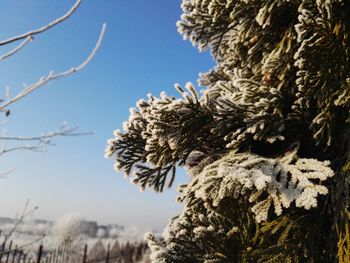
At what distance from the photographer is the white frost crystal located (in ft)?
7.61

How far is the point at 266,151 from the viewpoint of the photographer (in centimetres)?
364

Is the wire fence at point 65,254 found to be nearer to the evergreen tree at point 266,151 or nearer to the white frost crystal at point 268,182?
the evergreen tree at point 266,151

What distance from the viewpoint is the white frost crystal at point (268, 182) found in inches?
91.3

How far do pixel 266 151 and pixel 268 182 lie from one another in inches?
50.3

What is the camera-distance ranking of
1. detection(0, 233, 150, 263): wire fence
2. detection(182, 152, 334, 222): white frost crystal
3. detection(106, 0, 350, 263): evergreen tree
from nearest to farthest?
detection(182, 152, 334, 222): white frost crystal → detection(106, 0, 350, 263): evergreen tree → detection(0, 233, 150, 263): wire fence

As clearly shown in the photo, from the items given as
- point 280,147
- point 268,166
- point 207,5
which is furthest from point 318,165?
point 207,5

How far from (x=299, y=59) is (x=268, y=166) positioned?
1035 mm

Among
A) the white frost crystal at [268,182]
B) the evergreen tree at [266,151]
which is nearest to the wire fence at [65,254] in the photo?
the evergreen tree at [266,151]

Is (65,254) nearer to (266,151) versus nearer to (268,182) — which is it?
(266,151)

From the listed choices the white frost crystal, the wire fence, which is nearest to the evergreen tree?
the white frost crystal

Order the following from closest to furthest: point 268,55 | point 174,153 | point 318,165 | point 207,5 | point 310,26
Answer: point 318,165 → point 310,26 → point 174,153 → point 268,55 → point 207,5

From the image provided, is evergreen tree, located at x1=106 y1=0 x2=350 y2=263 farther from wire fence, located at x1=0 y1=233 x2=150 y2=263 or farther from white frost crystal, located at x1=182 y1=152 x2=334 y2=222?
wire fence, located at x1=0 y1=233 x2=150 y2=263

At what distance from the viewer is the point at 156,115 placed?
2900mm

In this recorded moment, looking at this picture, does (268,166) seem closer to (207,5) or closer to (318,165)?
(318,165)
